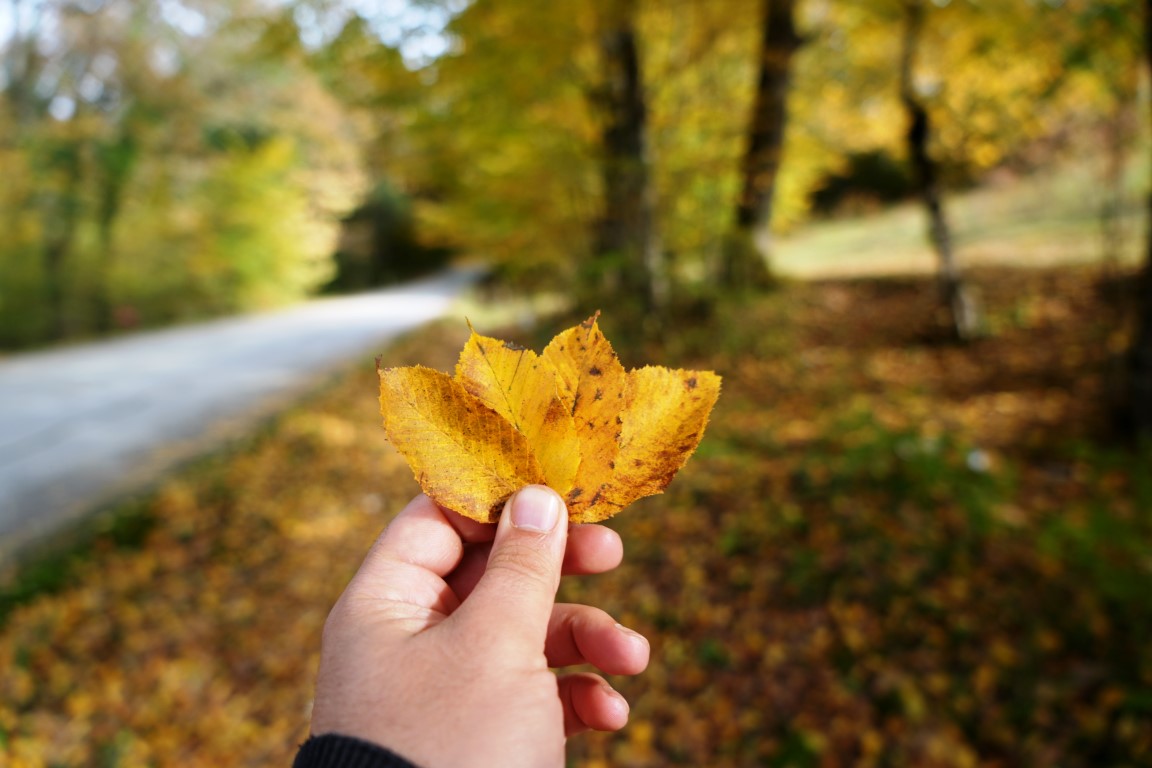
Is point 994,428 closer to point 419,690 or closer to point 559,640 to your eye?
point 559,640

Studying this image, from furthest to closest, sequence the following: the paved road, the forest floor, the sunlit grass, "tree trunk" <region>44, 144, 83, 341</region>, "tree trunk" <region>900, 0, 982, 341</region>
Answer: "tree trunk" <region>44, 144, 83, 341</region>, the sunlit grass, "tree trunk" <region>900, 0, 982, 341</region>, the paved road, the forest floor

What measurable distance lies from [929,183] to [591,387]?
6.88 m

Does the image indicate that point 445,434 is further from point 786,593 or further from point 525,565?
point 786,593

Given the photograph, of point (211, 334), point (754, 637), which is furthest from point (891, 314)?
point (211, 334)

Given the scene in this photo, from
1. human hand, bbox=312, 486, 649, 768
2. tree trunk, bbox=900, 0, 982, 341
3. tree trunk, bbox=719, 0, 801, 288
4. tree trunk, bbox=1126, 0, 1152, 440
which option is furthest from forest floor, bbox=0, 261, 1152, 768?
tree trunk, bbox=719, 0, 801, 288

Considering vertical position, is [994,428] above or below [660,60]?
below

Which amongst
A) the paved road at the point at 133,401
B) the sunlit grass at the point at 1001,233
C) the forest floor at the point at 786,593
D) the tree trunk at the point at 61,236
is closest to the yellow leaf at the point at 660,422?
the forest floor at the point at 786,593

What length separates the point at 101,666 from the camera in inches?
142

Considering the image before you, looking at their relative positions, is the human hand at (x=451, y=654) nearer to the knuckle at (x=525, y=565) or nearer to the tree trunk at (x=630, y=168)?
the knuckle at (x=525, y=565)

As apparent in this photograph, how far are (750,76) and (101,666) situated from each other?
9.94m

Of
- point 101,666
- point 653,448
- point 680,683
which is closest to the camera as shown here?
point 653,448

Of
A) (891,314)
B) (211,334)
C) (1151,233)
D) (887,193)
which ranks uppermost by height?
(1151,233)

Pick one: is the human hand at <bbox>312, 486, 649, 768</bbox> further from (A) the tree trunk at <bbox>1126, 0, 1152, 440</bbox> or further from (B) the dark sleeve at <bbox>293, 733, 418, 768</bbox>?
(A) the tree trunk at <bbox>1126, 0, 1152, 440</bbox>

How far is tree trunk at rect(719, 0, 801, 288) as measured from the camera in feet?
25.1
